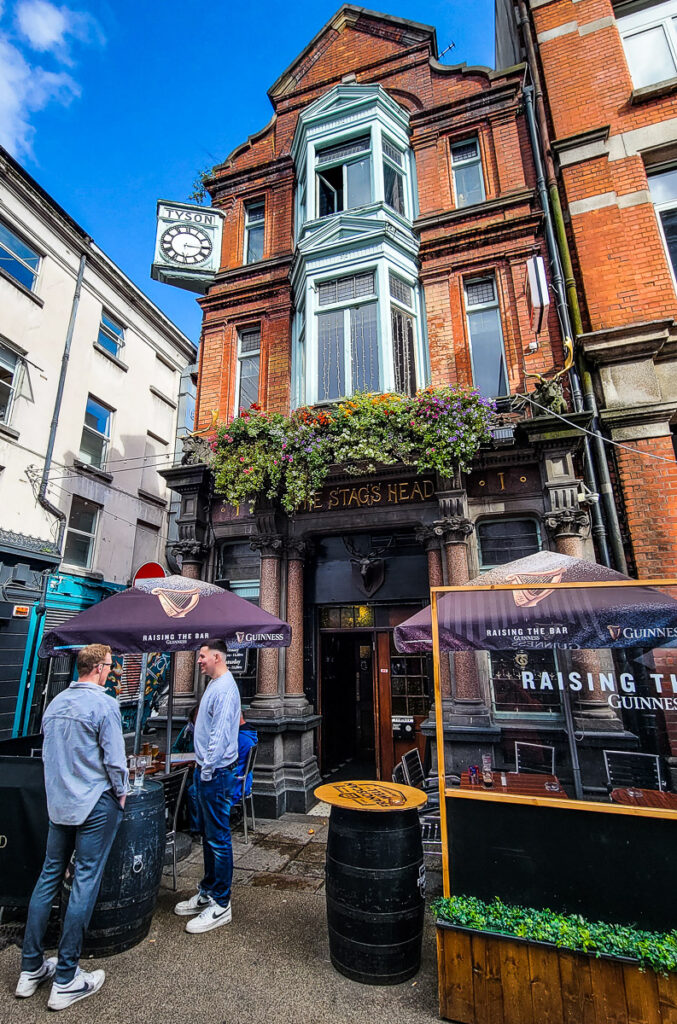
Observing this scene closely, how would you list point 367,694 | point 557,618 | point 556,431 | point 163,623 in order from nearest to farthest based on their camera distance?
point 557,618 < point 163,623 < point 556,431 < point 367,694

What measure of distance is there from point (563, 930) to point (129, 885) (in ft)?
10.2

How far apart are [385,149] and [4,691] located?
45.9 feet

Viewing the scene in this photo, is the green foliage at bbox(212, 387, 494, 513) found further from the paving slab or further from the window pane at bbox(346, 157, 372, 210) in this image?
the paving slab

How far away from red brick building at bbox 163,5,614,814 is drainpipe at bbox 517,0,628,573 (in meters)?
0.28

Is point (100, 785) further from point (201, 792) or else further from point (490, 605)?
point (490, 605)

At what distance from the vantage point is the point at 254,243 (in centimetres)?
1162

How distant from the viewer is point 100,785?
356 cm

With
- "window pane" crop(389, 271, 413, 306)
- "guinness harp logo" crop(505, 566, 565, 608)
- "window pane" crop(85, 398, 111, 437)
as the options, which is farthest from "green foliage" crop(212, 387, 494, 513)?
"window pane" crop(85, 398, 111, 437)

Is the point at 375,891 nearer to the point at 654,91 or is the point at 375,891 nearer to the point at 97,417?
the point at 654,91

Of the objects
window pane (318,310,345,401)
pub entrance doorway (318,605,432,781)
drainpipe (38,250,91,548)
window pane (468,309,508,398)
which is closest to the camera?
pub entrance doorway (318,605,432,781)

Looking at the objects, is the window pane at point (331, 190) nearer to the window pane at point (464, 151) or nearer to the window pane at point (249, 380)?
the window pane at point (464, 151)

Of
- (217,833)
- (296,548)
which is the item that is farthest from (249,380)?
(217,833)

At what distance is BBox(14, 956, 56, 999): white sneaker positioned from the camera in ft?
10.9

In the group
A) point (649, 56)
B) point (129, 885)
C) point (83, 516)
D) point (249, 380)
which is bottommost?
point (129, 885)
